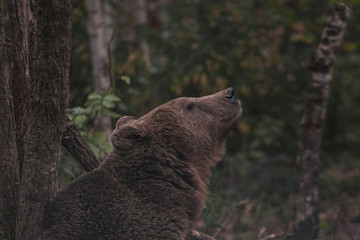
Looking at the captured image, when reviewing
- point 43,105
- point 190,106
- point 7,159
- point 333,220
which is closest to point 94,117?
point 190,106

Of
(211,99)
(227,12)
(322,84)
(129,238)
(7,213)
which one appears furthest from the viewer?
(227,12)

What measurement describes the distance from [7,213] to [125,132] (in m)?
0.97

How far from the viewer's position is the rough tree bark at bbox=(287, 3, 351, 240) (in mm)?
5094

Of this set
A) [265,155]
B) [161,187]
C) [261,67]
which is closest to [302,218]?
[161,187]

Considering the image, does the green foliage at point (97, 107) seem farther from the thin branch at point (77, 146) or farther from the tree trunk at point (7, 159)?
the tree trunk at point (7, 159)

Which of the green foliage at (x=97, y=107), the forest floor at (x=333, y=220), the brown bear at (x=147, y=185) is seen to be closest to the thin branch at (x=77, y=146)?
the brown bear at (x=147, y=185)

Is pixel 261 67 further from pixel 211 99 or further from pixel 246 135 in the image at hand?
pixel 211 99

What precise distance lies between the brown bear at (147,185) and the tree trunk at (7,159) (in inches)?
9.5

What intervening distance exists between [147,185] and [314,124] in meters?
2.52

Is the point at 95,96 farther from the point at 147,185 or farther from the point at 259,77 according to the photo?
the point at 259,77

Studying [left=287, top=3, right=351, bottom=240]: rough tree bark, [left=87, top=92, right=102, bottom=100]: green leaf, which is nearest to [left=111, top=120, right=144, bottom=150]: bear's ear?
[left=87, top=92, right=102, bottom=100]: green leaf

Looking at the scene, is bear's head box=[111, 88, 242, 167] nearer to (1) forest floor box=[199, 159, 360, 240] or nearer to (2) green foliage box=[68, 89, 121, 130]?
(2) green foliage box=[68, 89, 121, 130]

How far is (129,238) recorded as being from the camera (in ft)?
10.7

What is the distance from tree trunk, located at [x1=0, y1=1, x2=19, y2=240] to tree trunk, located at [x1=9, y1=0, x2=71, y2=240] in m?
0.14
